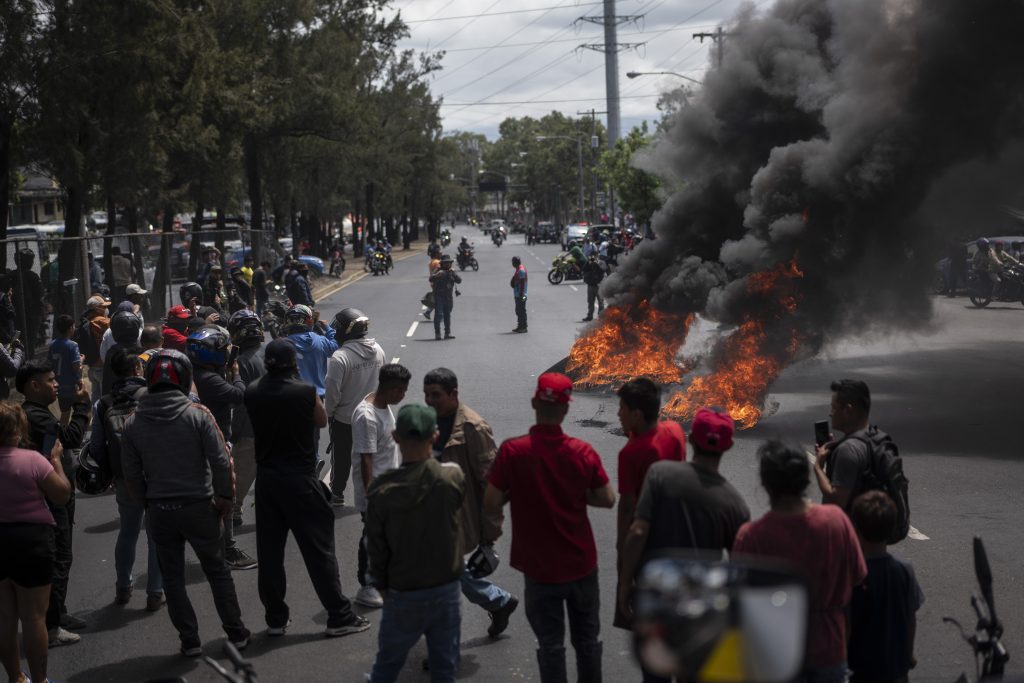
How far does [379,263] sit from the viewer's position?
159 ft

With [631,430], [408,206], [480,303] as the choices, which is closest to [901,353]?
[480,303]

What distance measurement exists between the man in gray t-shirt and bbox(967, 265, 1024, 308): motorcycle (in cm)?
2357

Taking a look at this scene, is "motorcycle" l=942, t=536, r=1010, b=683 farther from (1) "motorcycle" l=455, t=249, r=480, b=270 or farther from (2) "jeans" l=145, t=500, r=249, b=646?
(1) "motorcycle" l=455, t=249, r=480, b=270

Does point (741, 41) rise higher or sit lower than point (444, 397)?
higher

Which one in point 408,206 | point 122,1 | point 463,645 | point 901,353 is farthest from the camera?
point 408,206

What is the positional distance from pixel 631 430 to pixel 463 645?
198 cm

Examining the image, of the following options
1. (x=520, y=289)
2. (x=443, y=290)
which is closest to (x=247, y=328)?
(x=443, y=290)

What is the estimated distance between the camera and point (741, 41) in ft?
56.2

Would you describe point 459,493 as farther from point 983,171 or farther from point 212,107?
point 212,107

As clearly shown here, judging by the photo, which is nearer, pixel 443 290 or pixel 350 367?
pixel 350 367

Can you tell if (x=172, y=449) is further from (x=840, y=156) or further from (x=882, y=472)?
(x=840, y=156)

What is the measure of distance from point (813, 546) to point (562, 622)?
4.73 ft

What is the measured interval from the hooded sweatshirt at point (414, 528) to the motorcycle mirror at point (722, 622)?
10.5ft

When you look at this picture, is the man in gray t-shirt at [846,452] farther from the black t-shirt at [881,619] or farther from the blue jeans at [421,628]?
the blue jeans at [421,628]
